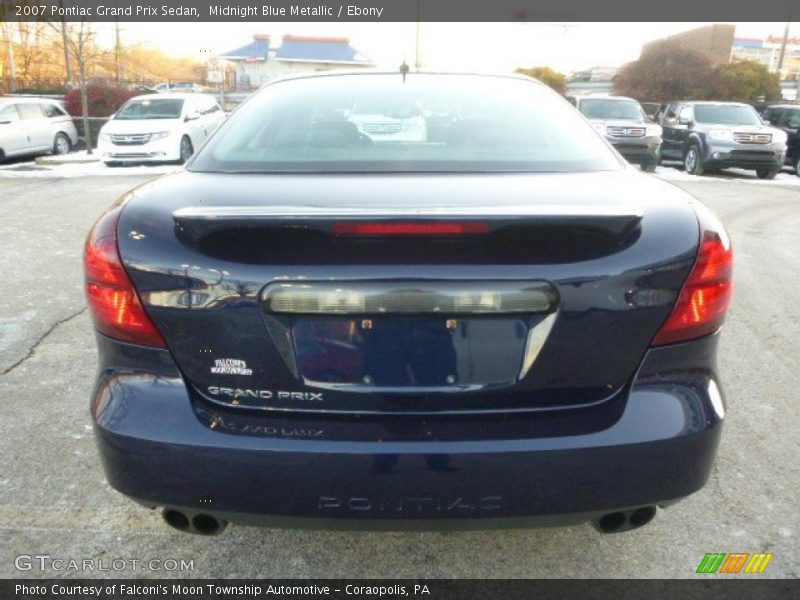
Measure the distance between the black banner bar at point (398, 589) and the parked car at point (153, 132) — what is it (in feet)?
43.3

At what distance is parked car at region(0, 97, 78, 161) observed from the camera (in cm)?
1544

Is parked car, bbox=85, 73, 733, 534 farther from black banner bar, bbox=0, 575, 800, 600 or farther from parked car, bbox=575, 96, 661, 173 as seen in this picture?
parked car, bbox=575, 96, 661, 173

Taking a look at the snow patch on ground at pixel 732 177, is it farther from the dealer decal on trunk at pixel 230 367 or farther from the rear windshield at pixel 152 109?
the dealer decal on trunk at pixel 230 367

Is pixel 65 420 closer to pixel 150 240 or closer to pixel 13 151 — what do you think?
pixel 150 240

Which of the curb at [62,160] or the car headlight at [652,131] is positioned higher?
the car headlight at [652,131]

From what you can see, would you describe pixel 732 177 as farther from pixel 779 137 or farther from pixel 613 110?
pixel 613 110

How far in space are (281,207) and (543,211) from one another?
2.15ft

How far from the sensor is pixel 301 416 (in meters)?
1.71

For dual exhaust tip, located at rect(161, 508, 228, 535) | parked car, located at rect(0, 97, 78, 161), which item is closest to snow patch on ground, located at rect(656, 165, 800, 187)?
dual exhaust tip, located at rect(161, 508, 228, 535)

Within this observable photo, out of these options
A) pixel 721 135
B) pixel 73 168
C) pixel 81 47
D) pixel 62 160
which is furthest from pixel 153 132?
pixel 721 135

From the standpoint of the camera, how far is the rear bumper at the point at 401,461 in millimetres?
1669

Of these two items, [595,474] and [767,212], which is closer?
[595,474]

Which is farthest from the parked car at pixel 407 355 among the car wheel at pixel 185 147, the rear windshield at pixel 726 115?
the rear windshield at pixel 726 115
